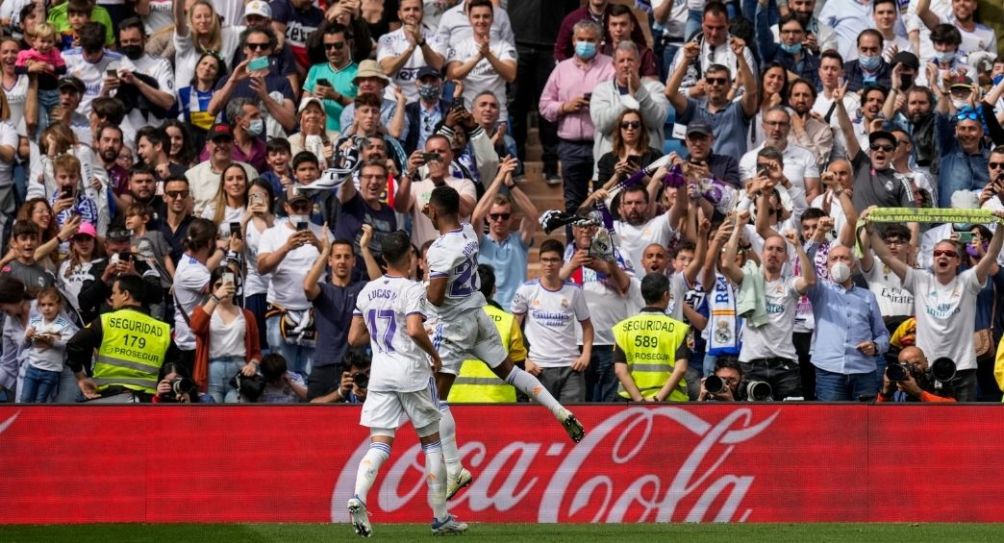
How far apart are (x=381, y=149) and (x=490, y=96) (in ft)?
5.61

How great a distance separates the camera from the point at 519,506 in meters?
14.3

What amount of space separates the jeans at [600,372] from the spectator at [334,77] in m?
4.42

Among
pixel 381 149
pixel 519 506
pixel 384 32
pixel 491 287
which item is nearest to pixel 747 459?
pixel 519 506

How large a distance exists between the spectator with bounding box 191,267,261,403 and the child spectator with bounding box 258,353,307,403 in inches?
6.6

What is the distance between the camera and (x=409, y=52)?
19.2m

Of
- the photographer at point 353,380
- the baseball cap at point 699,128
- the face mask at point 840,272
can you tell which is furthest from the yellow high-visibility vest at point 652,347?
the baseball cap at point 699,128

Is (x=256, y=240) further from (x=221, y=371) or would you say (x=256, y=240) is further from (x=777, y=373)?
(x=777, y=373)

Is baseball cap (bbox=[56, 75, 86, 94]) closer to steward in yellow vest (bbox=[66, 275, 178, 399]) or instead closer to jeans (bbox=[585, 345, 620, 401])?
steward in yellow vest (bbox=[66, 275, 178, 399])

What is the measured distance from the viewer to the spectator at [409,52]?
1927 cm

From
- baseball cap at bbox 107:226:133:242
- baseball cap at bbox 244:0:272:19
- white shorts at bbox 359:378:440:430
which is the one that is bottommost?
baseball cap at bbox 107:226:133:242

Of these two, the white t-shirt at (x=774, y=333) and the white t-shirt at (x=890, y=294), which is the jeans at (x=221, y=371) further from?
the white t-shirt at (x=890, y=294)

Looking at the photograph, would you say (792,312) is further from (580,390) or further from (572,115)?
(572,115)

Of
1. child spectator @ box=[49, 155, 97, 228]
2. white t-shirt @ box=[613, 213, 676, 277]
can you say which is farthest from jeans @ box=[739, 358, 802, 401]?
child spectator @ box=[49, 155, 97, 228]

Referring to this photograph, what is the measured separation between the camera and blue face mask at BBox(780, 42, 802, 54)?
1977 centimetres
